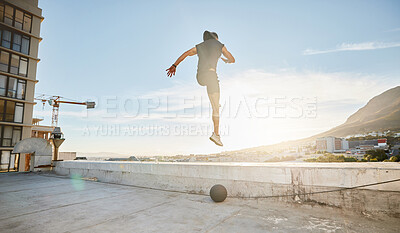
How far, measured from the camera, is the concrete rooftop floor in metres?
2.90

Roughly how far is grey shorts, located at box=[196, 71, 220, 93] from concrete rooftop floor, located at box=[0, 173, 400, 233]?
228 cm

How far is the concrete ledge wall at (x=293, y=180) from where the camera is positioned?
3.10 meters

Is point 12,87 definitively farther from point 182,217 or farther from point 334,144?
point 334,144

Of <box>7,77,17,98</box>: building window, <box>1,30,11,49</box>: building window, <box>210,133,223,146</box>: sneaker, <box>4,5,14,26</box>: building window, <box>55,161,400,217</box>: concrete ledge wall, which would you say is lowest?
<box>55,161,400,217</box>: concrete ledge wall

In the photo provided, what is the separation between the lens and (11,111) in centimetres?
2739

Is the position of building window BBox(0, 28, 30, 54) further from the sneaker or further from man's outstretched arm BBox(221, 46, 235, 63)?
the sneaker

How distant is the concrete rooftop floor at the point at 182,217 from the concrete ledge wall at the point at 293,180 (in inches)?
6.5

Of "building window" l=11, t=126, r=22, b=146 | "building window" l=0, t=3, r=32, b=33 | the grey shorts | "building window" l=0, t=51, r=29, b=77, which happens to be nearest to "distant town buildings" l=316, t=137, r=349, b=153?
the grey shorts

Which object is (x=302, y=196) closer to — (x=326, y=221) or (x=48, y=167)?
(x=326, y=221)

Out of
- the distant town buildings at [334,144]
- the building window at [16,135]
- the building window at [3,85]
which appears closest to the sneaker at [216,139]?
the distant town buildings at [334,144]

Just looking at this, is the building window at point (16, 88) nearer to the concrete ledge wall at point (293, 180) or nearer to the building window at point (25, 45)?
the building window at point (25, 45)

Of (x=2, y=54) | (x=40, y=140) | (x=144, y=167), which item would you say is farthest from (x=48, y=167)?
(x=2, y=54)

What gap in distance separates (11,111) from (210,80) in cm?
3461

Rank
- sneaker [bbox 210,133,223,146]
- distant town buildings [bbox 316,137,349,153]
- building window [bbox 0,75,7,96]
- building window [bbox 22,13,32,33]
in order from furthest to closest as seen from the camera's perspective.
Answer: distant town buildings [bbox 316,137,349,153]
building window [bbox 22,13,32,33]
building window [bbox 0,75,7,96]
sneaker [bbox 210,133,223,146]
